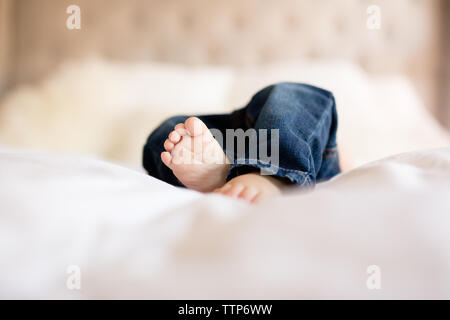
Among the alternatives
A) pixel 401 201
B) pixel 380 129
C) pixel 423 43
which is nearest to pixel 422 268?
pixel 401 201

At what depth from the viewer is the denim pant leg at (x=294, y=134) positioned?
1.60 ft

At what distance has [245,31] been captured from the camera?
180 centimetres

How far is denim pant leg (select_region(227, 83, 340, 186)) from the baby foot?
0.11ft

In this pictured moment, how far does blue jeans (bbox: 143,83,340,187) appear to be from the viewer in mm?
490

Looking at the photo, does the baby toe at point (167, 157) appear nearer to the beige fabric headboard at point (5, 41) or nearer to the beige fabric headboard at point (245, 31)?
the beige fabric headboard at point (245, 31)

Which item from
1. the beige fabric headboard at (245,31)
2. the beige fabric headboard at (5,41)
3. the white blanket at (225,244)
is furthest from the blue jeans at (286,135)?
the beige fabric headboard at (5,41)

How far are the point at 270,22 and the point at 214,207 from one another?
1659 millimetres

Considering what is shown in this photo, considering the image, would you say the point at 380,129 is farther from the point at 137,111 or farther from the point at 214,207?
the point at 214,207

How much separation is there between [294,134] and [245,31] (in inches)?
55.5

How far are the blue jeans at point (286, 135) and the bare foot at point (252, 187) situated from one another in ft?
0.05

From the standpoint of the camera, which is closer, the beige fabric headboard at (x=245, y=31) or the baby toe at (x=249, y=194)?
the baby toe at (x=249, y=194)

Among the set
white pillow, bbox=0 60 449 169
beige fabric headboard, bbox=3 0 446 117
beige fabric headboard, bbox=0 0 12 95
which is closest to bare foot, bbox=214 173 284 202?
white pillow, bbox=0 60 449 169

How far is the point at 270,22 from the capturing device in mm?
1787
